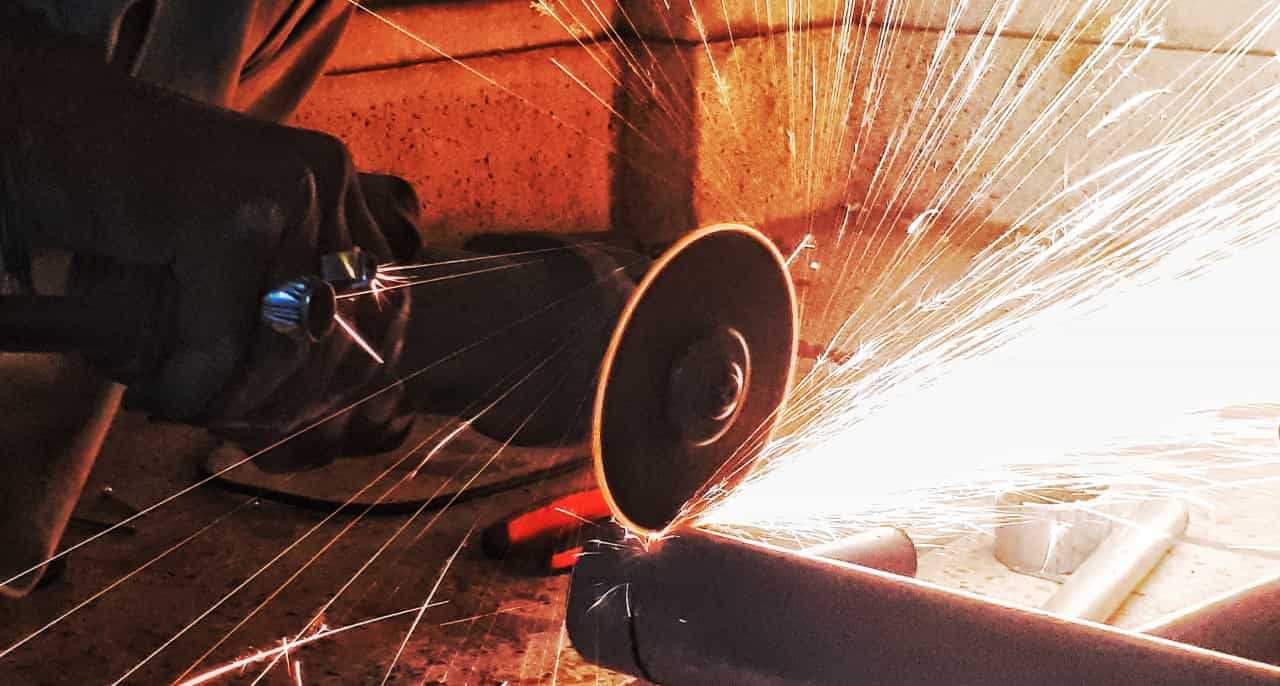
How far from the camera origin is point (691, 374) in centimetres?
184

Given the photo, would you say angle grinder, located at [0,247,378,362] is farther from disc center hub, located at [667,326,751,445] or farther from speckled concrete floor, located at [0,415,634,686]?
speckled concrete floor, located at [0,415,634,686]

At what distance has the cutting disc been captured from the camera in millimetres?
1767

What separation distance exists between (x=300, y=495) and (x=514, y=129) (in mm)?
1653

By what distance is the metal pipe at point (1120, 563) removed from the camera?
7.68 ft

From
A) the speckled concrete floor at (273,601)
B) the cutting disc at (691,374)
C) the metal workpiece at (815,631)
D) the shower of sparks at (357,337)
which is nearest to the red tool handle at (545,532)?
the speckled concrete floor at (273,601)

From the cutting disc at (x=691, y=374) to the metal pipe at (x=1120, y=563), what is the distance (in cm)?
66

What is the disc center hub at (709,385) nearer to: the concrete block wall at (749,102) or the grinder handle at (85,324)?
the grinder handle at (85,324)

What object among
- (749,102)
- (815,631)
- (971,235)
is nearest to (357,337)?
(815,631)

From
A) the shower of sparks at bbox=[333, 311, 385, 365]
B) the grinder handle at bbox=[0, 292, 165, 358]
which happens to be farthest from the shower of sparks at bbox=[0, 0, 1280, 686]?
the grinder handle at bbox=[0, 292, 165, 358]

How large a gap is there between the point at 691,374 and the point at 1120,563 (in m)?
1.12

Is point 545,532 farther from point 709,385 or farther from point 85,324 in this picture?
point 85,324

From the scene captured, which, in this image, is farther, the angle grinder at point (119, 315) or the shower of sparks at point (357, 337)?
the shower of sparks at point (357, 337)

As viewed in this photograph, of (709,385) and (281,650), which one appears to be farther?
(281,650)

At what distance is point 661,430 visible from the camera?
1.85 meters
